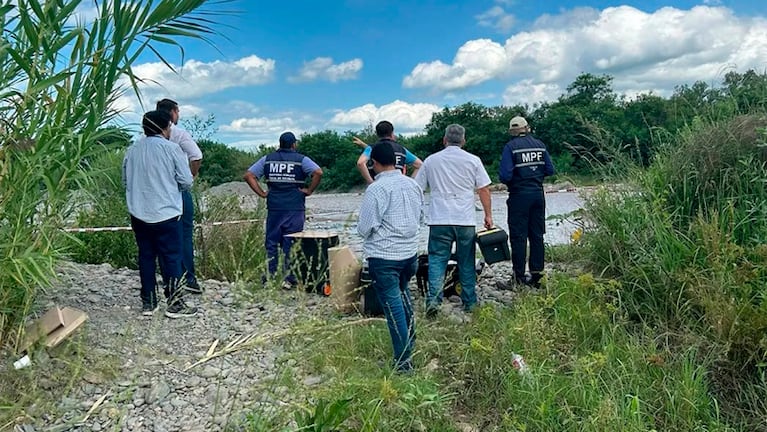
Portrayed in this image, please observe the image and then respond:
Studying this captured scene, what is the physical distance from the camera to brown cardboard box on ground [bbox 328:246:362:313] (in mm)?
5215

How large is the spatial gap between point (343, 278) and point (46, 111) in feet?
8.53

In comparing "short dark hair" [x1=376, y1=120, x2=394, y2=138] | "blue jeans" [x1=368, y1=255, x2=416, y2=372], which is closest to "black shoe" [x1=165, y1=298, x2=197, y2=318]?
"blue jeans" [x1=368, y1=255, x2=416, y2=372]

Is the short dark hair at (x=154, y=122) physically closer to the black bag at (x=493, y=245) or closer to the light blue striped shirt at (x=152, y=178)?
the light blue striped shirt at (x=152, y=178)

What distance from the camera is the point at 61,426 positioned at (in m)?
3.14

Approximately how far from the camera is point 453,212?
5.37 metres

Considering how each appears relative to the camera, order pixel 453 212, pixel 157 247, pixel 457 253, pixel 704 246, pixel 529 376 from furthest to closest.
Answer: pixel 457 253 < pixel 453 212 < pixel 157 247 < pixel 704 246 < pixel 529 376

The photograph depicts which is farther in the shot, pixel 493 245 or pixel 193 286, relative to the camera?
pixel 493 245

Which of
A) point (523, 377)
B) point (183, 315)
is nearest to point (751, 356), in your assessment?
point (523, 377)

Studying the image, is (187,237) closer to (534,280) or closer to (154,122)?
(154,122)

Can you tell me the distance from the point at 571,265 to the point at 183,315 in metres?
3.63

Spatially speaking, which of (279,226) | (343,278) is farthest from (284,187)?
(343,278)

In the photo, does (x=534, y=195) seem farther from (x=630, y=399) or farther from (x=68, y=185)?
(x=68, y=185)

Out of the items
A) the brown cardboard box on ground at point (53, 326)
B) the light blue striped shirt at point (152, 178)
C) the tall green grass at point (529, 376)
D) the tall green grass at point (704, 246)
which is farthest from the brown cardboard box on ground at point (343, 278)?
the tall green grass at point (704, 246)

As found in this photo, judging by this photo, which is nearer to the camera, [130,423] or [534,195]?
[130,423]
